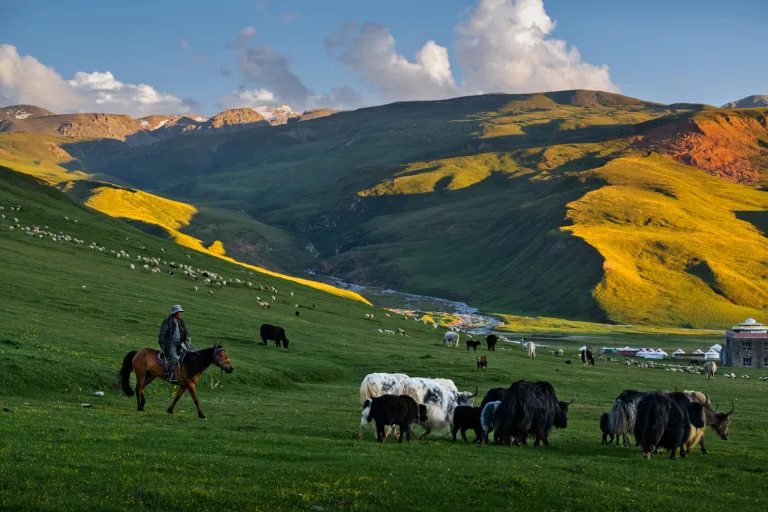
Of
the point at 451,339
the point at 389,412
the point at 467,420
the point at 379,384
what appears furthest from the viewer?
the point at 451,339

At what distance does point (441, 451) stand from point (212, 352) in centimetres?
969

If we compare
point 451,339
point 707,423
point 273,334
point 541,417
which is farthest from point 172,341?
point 451,339

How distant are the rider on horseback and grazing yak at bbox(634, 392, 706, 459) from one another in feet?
57.4

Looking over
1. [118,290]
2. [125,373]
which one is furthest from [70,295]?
[125,373]

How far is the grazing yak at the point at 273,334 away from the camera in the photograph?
6259cm

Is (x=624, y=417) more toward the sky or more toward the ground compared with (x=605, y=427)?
more toward the sky

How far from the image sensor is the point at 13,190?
119812 mm

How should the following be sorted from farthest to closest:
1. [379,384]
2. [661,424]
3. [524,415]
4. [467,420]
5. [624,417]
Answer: [379,384] < [467,420] < [624,417] < [524,415] < [661,424]

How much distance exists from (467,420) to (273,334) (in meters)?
34.2

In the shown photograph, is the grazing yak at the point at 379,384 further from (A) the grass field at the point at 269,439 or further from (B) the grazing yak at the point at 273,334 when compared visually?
(B) the grazing yak at the point at 273,334

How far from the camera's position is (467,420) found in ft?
102

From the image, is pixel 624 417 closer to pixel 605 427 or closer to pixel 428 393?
pixel 605 427

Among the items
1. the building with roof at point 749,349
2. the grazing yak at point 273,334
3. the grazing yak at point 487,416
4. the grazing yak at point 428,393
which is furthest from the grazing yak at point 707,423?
the building with roof at point 749,349

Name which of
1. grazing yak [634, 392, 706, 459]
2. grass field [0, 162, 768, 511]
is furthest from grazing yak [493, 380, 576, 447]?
grazing yak [634, 392, 706, 459]
